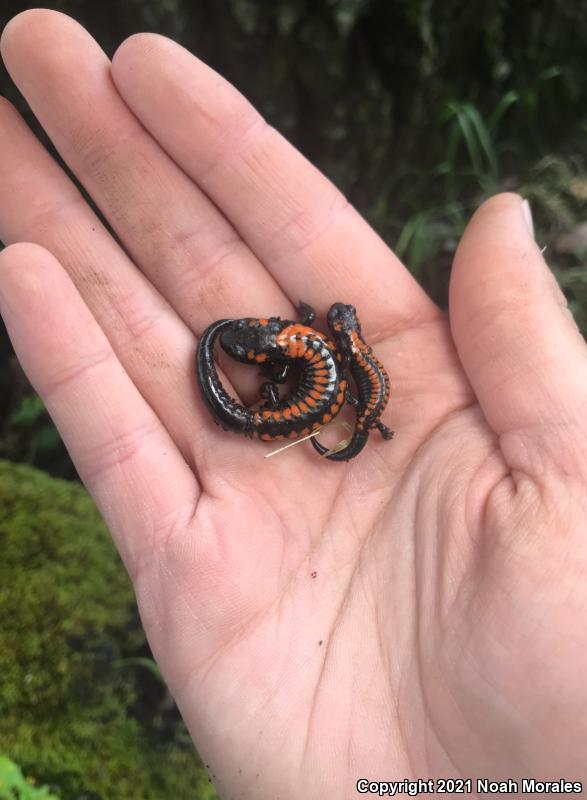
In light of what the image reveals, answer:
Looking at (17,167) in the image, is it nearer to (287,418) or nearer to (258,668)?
(287,418)

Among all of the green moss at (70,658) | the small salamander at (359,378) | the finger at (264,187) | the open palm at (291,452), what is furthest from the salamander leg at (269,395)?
the green moss at (70,658)

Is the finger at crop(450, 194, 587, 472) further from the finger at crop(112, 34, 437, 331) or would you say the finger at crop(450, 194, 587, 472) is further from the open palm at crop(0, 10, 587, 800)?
the finger at crop(112, 34, 437, 331)

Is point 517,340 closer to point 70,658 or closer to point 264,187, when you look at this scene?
point 264,187

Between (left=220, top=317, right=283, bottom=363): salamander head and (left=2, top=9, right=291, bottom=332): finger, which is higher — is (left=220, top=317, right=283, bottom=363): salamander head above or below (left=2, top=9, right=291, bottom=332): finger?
below

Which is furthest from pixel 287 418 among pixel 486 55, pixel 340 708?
pixel 486 55

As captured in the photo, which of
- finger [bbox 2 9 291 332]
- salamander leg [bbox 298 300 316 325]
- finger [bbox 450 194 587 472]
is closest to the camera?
finger [bbox 450 194 587 472]

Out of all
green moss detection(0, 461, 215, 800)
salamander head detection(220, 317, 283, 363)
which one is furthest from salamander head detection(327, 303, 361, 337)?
green moss detection(0, 461, 215, 800)
